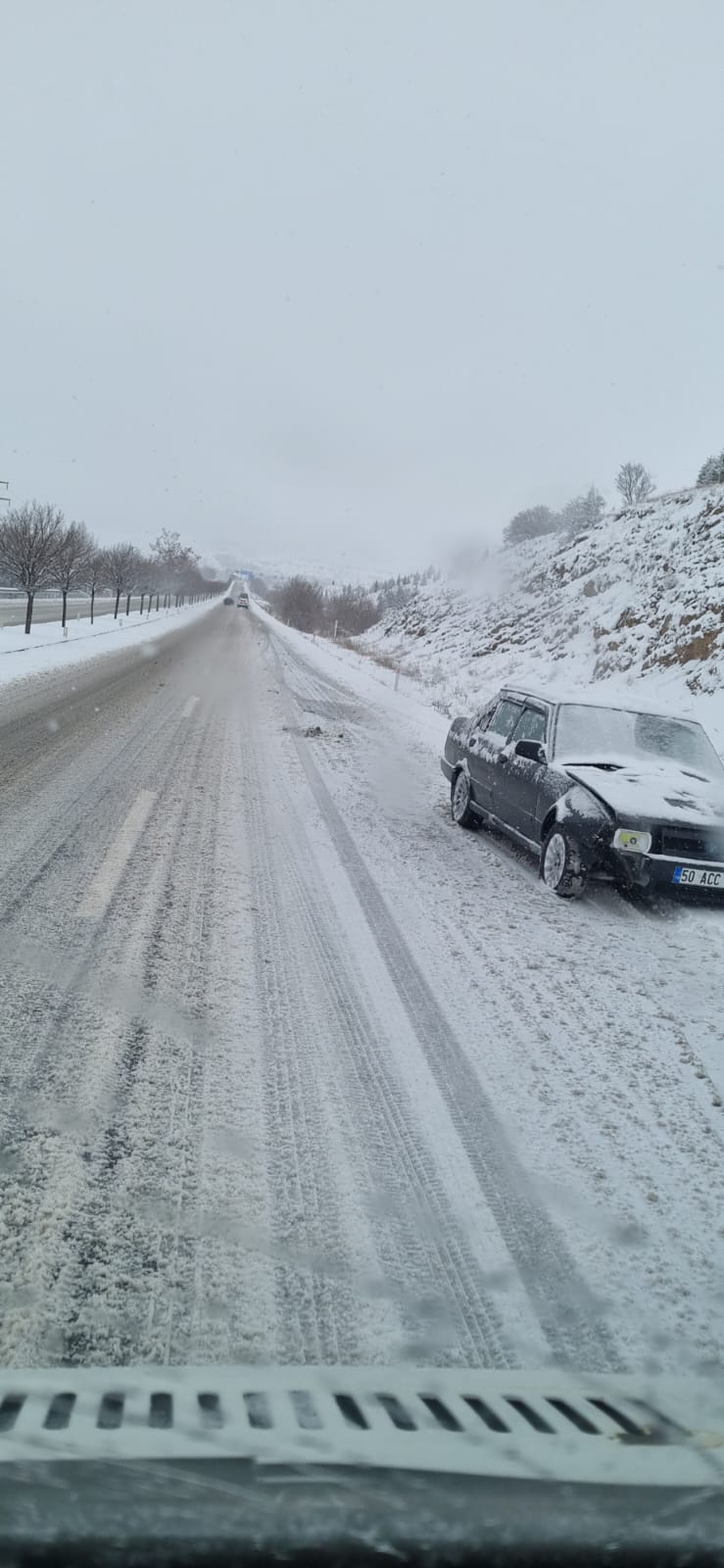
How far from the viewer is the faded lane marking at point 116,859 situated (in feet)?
15.6

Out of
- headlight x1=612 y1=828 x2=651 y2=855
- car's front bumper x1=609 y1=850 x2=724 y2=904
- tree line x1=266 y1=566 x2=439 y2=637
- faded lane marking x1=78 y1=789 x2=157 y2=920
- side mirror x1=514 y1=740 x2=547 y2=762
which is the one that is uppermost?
tree line x1=266 y1=566 x2=439 y2=637

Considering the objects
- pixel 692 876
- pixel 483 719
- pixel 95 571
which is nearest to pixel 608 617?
pixel 483 719

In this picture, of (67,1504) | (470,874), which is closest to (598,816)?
(470,874)

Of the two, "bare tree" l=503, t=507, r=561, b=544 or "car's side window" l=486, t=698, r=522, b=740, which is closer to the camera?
"car's side window" l=486, t=698, r=522, b=740

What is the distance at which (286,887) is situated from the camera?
18.1 feet

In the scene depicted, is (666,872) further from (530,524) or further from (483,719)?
(530,524)

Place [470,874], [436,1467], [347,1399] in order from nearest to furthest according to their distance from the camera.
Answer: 1. [436,1467]
2. [347,1399]
3. [470,874]

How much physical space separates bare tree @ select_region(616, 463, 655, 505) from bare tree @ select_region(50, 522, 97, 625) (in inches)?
1500

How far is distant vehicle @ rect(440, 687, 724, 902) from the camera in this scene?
5.70 m

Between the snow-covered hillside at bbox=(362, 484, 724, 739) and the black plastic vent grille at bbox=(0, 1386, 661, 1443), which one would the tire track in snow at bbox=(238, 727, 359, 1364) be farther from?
the snow-covered hillside at bbox=(362, 484, 724, 739)

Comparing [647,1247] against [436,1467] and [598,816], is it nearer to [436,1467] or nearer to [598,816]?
[436,1467]

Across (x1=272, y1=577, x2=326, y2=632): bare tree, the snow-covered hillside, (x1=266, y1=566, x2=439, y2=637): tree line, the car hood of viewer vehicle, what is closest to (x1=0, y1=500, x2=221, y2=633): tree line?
the snow-covered hillside

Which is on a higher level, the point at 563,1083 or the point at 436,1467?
the point at 436,1467

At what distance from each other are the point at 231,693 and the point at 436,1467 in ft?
54.0
